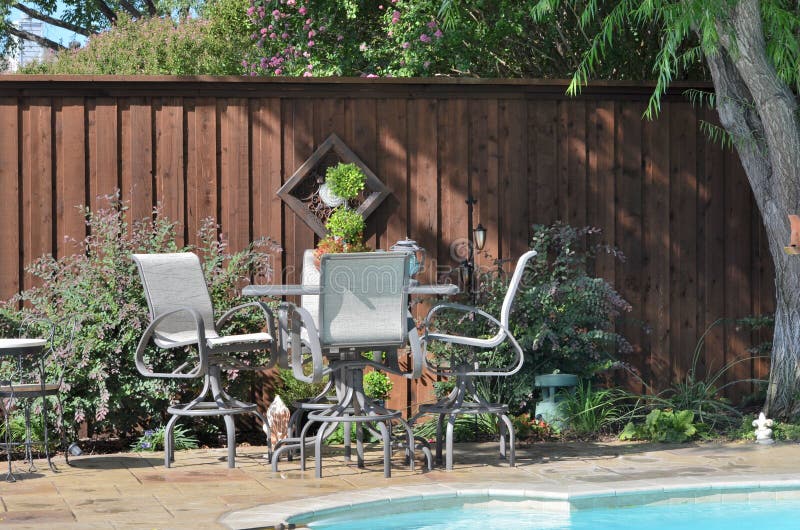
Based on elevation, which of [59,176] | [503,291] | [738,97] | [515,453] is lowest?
[515,453]

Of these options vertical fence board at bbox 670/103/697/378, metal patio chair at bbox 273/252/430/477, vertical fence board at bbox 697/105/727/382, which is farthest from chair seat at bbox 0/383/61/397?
vertical fence board at bbox 697/105/727/382

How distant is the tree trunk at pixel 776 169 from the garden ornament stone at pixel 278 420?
9.71 ft

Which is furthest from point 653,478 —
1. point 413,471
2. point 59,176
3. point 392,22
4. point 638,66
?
point 392,22

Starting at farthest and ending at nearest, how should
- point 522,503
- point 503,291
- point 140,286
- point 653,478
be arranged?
point 503,291 → point 140,286 → point 653,478 → point 522,503

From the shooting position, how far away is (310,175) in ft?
22.5

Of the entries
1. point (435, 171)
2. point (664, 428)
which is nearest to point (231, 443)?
point (435, 171)

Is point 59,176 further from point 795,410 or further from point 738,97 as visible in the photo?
point 795,410

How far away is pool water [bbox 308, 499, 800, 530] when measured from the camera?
4336 mm

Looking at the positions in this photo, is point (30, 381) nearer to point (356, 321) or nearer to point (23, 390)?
point (23, 390)

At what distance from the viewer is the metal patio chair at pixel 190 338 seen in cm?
548

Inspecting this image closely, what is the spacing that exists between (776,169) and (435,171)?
209 centimetres

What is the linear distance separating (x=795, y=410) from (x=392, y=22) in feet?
16.4

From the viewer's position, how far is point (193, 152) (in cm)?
673

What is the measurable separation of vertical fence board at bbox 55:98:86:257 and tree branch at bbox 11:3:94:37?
517 inches
